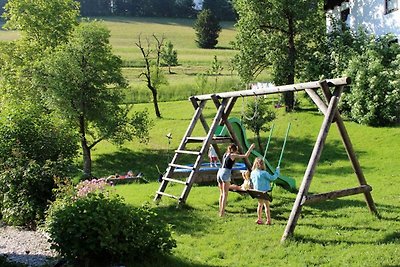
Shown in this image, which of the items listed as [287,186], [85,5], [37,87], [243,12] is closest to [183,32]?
[85,5]

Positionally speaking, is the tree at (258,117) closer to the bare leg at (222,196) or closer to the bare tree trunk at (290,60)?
the bare tree trunk at (290,60)

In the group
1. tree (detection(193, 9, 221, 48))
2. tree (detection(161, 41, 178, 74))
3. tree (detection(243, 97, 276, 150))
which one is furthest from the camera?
tree (detection(193, 9, 221, 48))

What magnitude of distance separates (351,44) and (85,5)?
97.7 metres

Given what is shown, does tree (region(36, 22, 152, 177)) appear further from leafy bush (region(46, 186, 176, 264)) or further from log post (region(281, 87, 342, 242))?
log post (region(281, 87, 342, 242))

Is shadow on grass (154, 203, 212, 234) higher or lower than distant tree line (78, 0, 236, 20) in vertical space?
lower

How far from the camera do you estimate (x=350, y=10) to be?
108 feet

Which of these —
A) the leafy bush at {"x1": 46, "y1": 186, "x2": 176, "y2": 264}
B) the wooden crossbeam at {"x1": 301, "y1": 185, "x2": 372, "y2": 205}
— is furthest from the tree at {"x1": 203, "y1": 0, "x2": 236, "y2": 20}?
the leafy bush at {"x1": 46, "y1": 186, "x2": 176, "y2": 264}

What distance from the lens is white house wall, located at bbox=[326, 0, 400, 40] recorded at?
28.4 meters

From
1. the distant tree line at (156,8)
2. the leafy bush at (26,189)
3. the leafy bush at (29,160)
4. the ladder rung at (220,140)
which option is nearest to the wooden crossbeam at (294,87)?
the ladder rung at (220,140)

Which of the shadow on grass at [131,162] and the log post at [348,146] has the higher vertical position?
the log post at [348,146]

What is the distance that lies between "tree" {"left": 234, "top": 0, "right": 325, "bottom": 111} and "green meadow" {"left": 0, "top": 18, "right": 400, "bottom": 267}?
10.8 ft

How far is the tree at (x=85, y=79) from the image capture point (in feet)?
82.6

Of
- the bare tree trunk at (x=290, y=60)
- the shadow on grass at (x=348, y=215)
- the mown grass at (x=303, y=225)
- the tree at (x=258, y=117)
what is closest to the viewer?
the mown grass at (x=303, y=225)

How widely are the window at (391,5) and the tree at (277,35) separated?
15.3 feet
